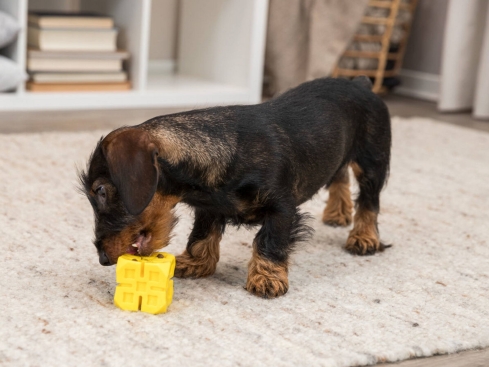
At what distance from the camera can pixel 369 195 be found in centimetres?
221

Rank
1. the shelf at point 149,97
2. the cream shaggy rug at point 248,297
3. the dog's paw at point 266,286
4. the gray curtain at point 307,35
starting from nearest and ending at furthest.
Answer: the cream shaggy rug at point 248,297 → the dog's paw at point 266,286 → the shelf at point 149,97 → the gray curtain at point 307,35

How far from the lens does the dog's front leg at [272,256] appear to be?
5.86 ft

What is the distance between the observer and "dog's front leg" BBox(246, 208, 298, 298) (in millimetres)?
1786

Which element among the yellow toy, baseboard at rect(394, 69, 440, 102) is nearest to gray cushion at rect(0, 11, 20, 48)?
the yellow toy

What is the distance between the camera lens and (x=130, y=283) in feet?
5.41

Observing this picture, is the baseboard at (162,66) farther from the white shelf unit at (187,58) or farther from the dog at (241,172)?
the dog at (241,172)

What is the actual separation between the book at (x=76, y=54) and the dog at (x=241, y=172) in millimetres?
1919

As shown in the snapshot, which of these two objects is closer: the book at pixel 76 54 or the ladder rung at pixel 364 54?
the book at pixel 76 54

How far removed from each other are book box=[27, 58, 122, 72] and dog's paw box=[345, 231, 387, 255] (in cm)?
207

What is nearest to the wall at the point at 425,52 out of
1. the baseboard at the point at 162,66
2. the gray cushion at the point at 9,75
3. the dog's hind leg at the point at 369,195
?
the baseboard at the point at 162,66

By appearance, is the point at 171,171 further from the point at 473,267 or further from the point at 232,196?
the point at 473,267

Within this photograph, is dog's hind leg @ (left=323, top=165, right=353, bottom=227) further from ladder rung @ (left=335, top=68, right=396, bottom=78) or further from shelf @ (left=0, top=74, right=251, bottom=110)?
ladder rung @ (left=335, top=68, right=396, bottom=78)

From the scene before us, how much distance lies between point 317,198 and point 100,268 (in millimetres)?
1023

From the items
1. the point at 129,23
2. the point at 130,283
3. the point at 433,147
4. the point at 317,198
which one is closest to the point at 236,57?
the point at 129,23
